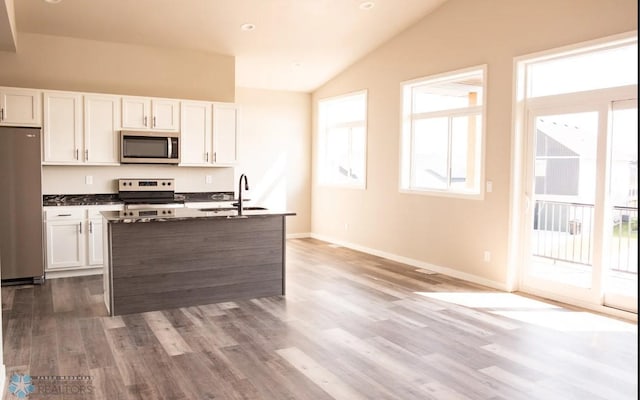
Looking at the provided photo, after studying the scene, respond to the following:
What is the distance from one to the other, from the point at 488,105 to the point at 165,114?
392cm

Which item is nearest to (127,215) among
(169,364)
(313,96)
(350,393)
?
(169,364)

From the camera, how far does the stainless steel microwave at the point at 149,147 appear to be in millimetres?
6289

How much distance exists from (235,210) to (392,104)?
3038 mm

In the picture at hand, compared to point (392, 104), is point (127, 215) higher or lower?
lower

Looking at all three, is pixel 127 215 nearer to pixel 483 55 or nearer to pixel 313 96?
pixel 483 55

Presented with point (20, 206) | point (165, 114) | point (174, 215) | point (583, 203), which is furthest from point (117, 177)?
point (583, 203)

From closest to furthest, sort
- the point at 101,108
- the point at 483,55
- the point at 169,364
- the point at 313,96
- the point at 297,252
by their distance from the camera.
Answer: the point at 169,364
the point at 483,55
the point at 101,108
the point at 297,252
the point at 313,96

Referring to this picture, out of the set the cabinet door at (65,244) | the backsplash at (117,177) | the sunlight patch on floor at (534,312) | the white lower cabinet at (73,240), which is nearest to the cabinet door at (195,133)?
the backsplash at (117,177)

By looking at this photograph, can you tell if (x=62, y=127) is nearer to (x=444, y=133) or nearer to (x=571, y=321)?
(x=444, y=133)

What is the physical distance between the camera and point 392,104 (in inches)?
279

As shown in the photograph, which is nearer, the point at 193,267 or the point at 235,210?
the point at 193,267

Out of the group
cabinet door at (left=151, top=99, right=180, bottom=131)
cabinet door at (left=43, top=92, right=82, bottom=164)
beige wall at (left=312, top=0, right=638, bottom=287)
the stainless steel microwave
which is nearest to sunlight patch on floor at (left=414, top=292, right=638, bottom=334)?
beige wall at (left=312, top=0, right=638, bottom=287)

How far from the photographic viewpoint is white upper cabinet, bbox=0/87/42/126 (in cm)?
560

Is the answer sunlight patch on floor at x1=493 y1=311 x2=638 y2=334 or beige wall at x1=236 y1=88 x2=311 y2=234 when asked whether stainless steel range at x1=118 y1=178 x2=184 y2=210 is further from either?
sunlight patch on floor at x1=493 y1=311 x2=638 y2=334
